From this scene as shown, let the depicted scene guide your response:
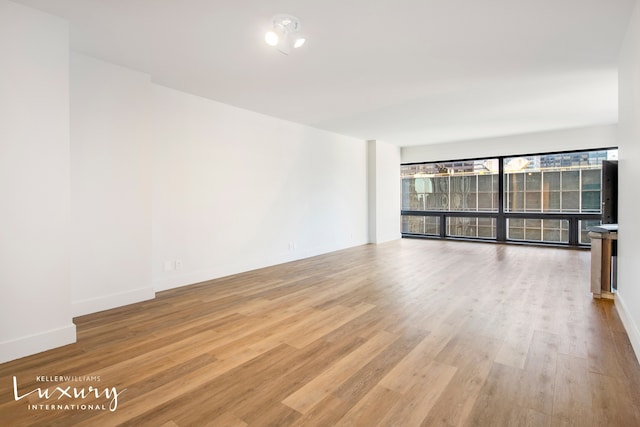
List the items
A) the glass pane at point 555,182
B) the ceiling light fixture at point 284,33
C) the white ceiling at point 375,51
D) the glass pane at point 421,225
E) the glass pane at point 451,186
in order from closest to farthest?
the white ceiling at point 375,51 < the ceiling light fixture at point 284,33 < the glass pane at point 555,182 < the glass pane at point 451,186 < the glass pane at point 421,225

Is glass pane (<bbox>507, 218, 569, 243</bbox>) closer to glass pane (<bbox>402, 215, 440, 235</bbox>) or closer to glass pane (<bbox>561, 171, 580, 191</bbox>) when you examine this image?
glass pane (<bbox>561, 171, 580, 191</bbox>)

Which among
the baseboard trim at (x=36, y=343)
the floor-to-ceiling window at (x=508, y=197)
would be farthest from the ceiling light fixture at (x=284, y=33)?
→ the floor-to-ceiling window at (x=508, y=197)

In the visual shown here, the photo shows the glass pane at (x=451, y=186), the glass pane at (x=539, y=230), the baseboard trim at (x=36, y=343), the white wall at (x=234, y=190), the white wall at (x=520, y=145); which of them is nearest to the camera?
the baseboard trim at (x=36, y=343)

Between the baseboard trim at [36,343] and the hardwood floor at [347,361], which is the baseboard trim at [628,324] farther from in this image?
the baseboard trim at [36,343]

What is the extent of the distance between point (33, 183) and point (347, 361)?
281 centimetres

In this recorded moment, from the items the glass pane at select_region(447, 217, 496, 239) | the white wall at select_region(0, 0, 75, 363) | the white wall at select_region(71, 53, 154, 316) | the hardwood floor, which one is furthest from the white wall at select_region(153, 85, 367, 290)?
the glass pane at select_region(447, 217, 496, 239)

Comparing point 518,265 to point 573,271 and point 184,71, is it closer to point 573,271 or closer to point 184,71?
point 573,271

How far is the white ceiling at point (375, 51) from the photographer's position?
260 centimetres

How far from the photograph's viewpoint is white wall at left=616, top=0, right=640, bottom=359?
255cm

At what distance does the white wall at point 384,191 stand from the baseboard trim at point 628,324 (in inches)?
213

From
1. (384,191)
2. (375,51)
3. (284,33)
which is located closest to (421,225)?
(384,191)

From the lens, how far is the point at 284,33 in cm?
287

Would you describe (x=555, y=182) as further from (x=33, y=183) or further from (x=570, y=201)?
(x=33, y=183)

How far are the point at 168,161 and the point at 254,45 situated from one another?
6.53 feet
